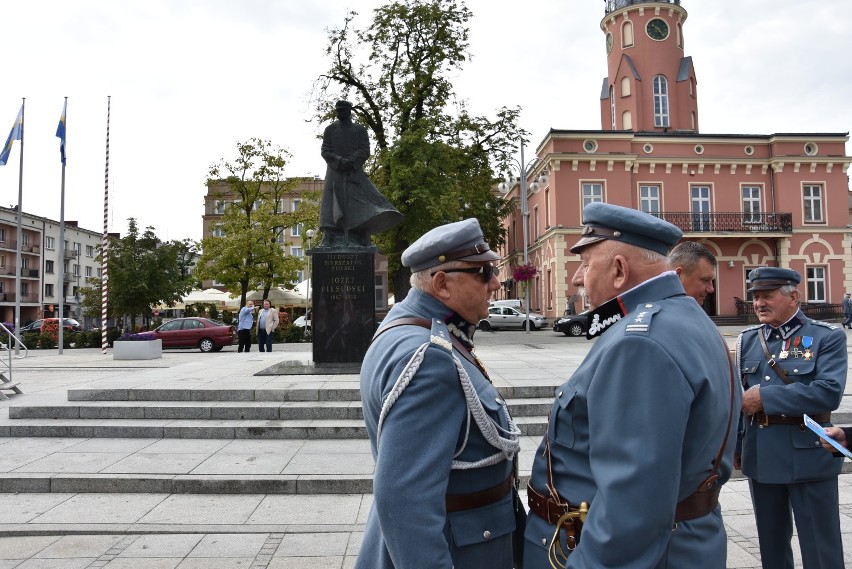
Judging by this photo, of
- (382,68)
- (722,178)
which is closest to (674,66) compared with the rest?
(722,178)

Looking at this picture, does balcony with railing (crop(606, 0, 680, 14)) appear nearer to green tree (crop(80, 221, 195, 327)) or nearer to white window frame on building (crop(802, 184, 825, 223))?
white window frame on building (crop(802, 184, 825, 223))

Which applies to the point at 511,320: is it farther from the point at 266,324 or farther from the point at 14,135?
the point at 14,135

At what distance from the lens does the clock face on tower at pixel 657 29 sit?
41312 millimetres

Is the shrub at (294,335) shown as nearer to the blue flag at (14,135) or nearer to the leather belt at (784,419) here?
the blue flag at (14,135)

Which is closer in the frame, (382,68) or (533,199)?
(382,68)

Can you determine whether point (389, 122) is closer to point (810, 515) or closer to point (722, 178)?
point (722, 178)

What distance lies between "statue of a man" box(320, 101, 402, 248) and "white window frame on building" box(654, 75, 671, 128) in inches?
1405

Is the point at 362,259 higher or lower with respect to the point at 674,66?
lower

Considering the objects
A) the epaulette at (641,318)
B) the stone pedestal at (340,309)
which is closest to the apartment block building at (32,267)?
the stone pedestal at (340,309)

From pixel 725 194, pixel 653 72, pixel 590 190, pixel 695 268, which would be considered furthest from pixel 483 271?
pixel 653 72

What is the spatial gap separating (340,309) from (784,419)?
7.60m

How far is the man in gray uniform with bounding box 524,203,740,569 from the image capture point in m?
1.54

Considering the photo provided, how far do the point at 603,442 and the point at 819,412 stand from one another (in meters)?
2.39

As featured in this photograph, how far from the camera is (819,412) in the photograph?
11.0 ft
